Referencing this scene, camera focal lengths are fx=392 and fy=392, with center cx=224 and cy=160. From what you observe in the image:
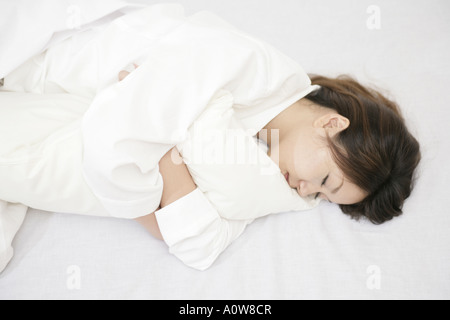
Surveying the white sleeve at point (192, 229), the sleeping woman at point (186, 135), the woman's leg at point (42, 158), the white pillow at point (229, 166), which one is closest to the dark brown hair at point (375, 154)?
the sleeping woman at point (186, 135)

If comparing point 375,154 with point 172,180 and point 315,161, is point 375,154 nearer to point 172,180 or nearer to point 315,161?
point 315,161

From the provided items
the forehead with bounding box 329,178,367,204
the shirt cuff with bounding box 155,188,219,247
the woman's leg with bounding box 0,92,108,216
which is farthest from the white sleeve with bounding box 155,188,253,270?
the forehead with bounding box 329,178,367,204

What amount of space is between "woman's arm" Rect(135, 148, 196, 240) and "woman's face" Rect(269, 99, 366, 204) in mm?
245

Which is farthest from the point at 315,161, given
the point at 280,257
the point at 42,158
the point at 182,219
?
the point at 42,158

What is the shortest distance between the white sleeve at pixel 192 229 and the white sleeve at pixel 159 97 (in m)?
0.06

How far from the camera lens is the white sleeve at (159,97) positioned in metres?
0.81

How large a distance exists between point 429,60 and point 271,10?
22.0 inches

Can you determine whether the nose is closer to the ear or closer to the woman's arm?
the ear

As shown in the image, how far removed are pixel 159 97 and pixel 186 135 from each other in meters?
0.11

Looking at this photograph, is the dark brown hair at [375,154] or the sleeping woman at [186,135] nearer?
the sleeping woman at [186,135]

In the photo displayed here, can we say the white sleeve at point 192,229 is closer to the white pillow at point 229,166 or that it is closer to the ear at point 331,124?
the white pillow at point 229,166
